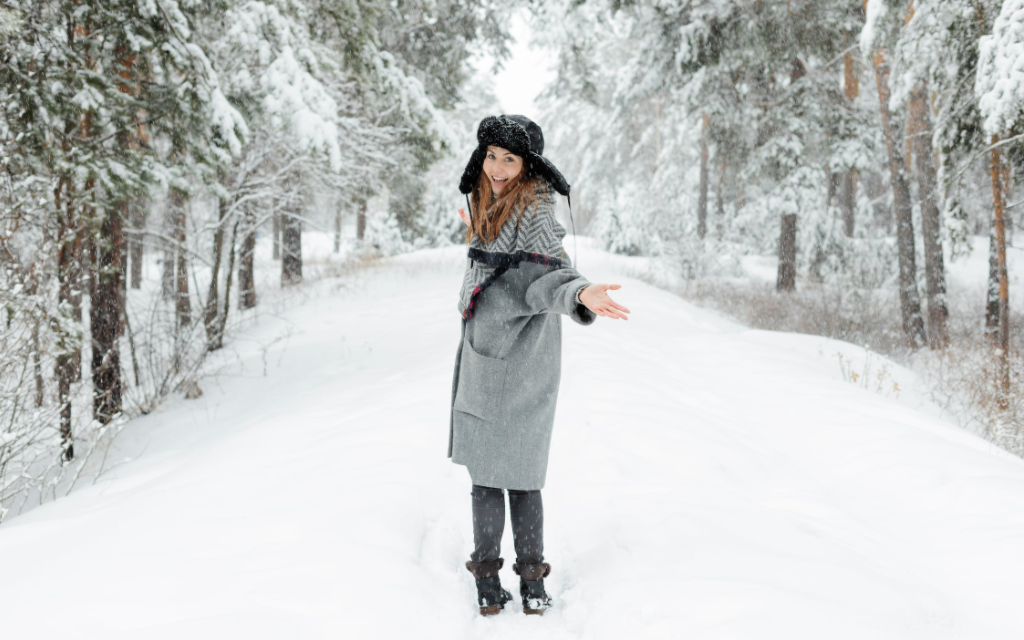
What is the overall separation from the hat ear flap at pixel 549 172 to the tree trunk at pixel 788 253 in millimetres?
13895

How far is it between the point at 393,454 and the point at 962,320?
12.7 meters

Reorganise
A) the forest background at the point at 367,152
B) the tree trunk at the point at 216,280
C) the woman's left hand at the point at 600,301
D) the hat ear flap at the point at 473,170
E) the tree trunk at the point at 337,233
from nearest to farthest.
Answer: the woman's left hand at the point at 600,301 → the hat ear flap at the point at 473,170 → the forest background at the point at 367,152 → the tree trunk at the point at 216,280 → the tree trunk at the point at 337,233

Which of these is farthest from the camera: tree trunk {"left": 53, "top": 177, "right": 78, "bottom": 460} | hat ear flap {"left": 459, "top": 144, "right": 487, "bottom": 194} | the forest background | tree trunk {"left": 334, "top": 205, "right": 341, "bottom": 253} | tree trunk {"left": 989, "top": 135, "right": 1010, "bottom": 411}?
tree trunk {"left": 334, "top": 205, "right": 341, "bottom": 253}

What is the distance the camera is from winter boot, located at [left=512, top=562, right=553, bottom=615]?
2422 mm

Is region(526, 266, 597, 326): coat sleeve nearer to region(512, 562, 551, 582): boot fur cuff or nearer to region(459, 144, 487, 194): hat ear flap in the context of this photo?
region(459, 144, 487, 194): hat ear flap

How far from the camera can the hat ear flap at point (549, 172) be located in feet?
7.61

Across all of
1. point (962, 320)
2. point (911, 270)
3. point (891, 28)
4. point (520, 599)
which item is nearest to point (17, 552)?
point (520, 599)

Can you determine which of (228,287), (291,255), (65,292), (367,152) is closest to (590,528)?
(65,292)

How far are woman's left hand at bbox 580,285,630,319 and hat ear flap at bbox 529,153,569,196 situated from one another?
519 mm

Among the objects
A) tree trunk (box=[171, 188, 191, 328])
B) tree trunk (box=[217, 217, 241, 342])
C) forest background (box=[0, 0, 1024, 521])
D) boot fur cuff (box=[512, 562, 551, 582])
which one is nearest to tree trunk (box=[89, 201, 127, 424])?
forest background (box=[0, 0, 1024, 521])

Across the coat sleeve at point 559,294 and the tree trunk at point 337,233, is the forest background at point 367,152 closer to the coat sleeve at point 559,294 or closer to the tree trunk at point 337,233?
the tree trunk at point 337,233

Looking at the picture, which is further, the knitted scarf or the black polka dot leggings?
the black polka dot leggings

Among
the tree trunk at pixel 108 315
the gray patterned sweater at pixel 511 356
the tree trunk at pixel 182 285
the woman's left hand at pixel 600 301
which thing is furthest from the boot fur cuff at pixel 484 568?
the tree trunk at pixel 182 285

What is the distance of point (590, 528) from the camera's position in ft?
9.89
